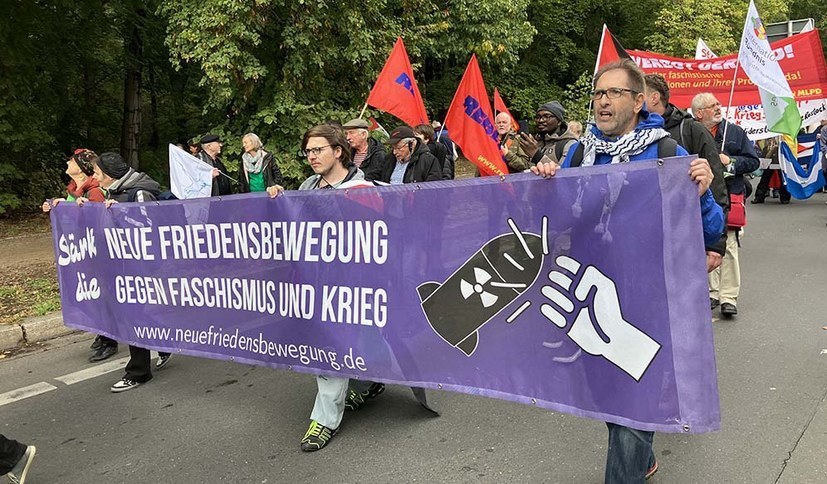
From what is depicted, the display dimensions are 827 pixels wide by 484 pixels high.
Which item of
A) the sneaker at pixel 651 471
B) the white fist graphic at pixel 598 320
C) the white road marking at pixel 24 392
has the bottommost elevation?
the sneaker at pixel 651 471

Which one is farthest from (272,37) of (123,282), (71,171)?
(123,282)

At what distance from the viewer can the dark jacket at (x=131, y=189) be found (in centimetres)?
461

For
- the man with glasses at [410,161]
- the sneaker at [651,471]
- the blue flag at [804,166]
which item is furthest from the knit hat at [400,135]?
the blue flag at [804,166]

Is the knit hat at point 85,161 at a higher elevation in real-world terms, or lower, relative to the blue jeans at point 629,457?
higher

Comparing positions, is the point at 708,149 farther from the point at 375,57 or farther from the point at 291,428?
the point at 375,57

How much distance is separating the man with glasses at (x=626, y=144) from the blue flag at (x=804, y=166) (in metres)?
10.7

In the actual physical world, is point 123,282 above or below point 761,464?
above

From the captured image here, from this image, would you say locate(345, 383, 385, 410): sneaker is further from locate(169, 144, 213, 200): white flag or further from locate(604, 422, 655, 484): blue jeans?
locate(169, 144, 213, 200): white flag

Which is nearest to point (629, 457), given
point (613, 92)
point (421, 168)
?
point (613, 92)

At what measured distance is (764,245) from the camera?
8812 mm

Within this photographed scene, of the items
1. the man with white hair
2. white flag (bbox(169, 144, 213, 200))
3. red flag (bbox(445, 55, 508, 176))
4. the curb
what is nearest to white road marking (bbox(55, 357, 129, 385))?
the curb

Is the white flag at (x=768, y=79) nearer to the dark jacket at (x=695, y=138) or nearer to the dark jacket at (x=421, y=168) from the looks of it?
the dark jacket at (x=695, y=138)

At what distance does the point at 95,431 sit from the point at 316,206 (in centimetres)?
203

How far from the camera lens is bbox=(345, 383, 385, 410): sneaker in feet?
13.2
